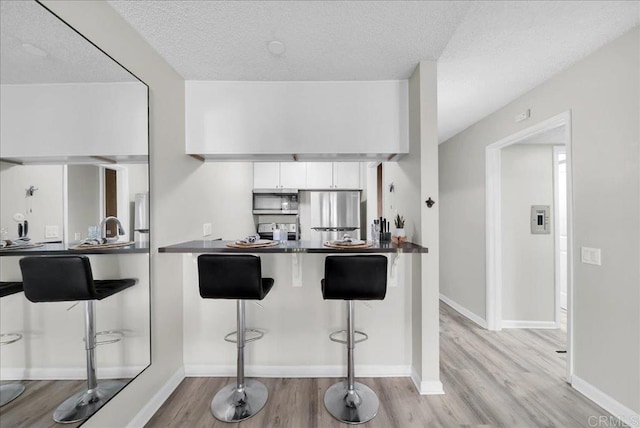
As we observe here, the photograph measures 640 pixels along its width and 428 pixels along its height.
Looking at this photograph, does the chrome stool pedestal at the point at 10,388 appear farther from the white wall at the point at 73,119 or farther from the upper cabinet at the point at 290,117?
the upper cabinet at the point at 290,117

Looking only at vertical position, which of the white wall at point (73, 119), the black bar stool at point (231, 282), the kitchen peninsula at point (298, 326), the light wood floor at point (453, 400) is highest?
the white wall at point (73, 119)

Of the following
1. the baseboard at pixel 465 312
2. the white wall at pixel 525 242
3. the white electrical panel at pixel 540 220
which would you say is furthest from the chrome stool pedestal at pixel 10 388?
the white electrical panel at pixel 540 220

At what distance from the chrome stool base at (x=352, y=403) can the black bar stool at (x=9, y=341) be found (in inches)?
64.4

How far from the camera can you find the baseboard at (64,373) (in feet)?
3.44

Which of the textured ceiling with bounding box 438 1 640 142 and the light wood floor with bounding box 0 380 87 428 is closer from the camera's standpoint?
the light wood floor with bounding box 0 380 87 428

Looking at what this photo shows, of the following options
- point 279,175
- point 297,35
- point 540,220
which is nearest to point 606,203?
point 540,220

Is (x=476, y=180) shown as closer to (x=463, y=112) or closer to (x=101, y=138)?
(x=463, y=112)

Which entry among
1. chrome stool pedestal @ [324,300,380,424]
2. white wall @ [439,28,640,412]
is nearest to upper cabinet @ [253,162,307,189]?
chrome stool pedestal @ [324,300,380,424]

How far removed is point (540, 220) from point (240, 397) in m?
3.79

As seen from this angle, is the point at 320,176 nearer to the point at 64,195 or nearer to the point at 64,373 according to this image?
the point at 64,195

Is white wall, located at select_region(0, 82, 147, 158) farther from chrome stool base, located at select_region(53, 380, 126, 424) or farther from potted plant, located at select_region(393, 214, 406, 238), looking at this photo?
potted plant, located at select_region(393, 214, 406, 238)

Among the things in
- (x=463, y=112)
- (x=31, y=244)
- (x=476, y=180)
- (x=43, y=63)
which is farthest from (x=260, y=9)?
(x=476, y=180)

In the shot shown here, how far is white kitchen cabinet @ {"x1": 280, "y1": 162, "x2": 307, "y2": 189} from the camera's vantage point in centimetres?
431

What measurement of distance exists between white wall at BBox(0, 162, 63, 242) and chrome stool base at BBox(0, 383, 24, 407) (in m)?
0.55
